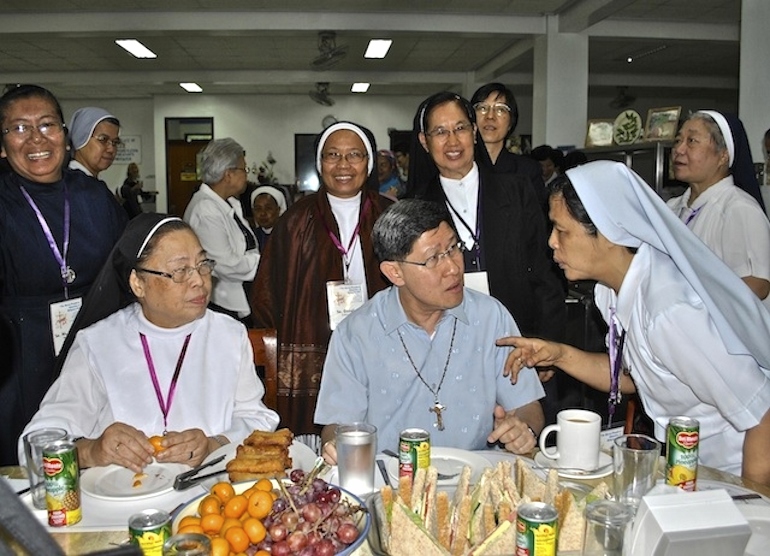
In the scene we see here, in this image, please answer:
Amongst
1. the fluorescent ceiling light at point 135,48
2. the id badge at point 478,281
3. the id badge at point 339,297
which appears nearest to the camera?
the id badge at point 478,281

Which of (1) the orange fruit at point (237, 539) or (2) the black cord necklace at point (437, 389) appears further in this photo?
(2) the black cord necklace at point (437, 389)

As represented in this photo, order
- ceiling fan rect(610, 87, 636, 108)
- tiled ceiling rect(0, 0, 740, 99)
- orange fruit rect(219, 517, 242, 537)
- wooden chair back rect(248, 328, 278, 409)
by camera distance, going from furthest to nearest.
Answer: ceiling fan rect(610, 87, 636, 108) → tiled ceiling rect(0, 0, 740, 99) → wooden chair back rect(248, 328, 278, 409) → orange fruit rect(219, 517, 242, 537)

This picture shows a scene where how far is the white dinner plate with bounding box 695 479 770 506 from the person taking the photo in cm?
165

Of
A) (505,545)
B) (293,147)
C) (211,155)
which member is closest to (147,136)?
(293,147)

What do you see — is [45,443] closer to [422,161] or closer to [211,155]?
[422,161]

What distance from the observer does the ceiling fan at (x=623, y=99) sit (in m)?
17.0

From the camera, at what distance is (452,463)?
6.30ft

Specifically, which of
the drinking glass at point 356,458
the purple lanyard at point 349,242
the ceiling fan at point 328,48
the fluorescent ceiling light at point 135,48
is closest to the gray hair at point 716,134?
the purple lanyard at point 349,242

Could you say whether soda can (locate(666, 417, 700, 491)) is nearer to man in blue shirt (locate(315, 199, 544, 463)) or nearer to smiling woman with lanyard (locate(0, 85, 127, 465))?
man in blue shirt (locate(315, 199, 544, 463))

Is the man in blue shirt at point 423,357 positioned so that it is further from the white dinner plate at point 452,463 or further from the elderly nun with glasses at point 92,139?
the elderly nun with glasses at point 92,139

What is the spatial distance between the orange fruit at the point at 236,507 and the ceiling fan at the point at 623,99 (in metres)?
17.0

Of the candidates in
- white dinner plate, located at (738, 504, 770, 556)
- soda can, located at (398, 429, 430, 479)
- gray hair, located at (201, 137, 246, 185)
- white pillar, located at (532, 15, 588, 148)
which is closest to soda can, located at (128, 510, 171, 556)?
soda can, located at (398, 429, 430, 479)

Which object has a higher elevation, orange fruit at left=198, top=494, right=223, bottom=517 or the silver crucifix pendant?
orange fruit at left=198, top=494, right=223, bottom=517

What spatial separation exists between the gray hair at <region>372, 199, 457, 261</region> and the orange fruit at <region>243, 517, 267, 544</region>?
1.20 m
